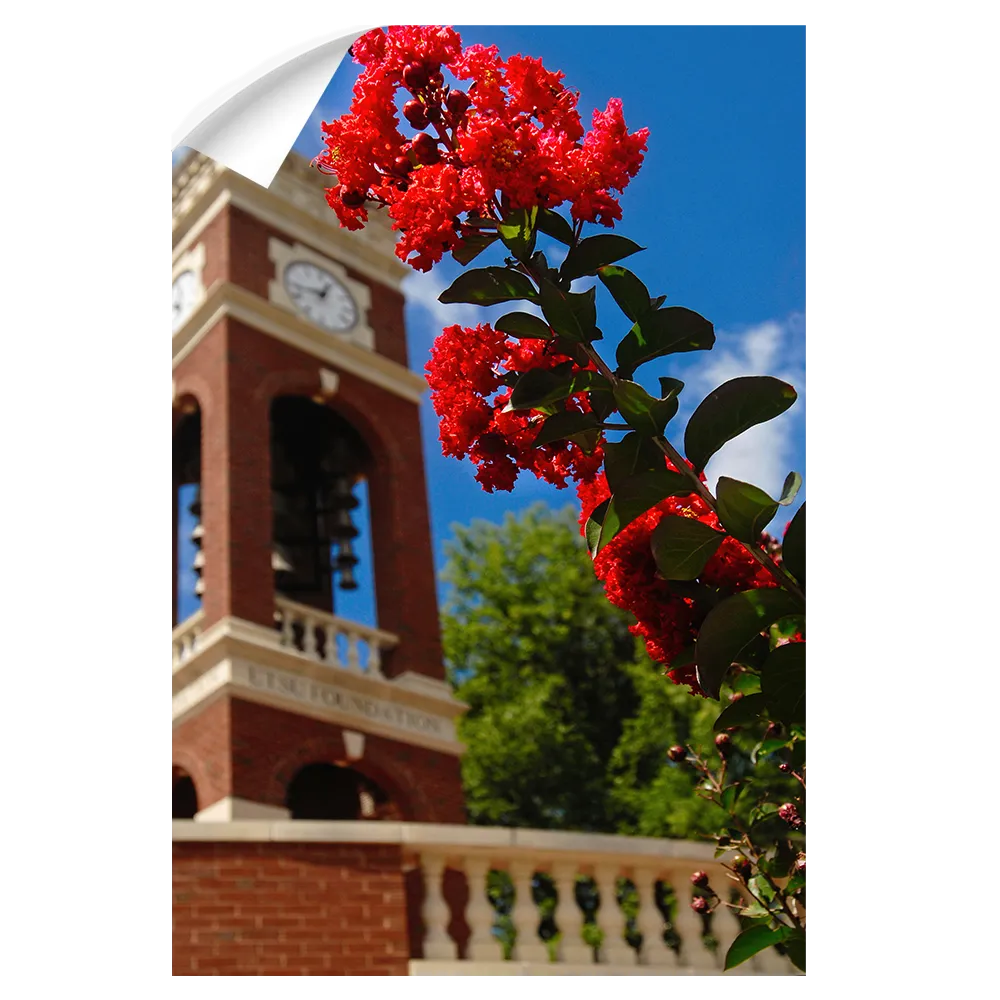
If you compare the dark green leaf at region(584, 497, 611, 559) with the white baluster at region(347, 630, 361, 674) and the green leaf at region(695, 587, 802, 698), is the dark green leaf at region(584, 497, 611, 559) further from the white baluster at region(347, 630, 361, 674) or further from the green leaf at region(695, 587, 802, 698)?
the white baluster at region(347, 630, 361, 674)

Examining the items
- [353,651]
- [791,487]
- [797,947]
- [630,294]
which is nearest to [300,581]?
[353,651]

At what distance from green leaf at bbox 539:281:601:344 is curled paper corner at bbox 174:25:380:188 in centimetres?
114

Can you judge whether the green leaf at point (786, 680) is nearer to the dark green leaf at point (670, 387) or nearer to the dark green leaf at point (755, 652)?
the dark green leaf at point (755, 652)

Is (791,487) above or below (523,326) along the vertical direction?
below

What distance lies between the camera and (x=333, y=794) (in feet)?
20.4

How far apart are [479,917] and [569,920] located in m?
0.28

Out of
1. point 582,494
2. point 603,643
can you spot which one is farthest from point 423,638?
point 582,494

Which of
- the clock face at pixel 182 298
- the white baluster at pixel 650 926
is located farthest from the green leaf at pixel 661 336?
the white baluster at pixel 650 926

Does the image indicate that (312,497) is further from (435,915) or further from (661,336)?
(661,336)

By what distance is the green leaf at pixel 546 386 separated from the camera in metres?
1.61

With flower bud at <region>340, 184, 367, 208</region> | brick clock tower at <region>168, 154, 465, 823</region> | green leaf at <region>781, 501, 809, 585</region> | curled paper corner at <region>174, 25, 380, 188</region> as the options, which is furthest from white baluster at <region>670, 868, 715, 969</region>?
flower bud at <region>340, 184, 367, 208</region>

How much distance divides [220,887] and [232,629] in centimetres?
173

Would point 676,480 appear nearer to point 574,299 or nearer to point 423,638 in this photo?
point 574,299

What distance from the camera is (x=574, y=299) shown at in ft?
5.36
